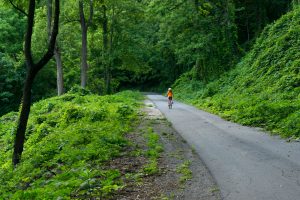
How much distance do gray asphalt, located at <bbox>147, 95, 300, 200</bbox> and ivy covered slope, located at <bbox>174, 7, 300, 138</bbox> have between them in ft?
3.76

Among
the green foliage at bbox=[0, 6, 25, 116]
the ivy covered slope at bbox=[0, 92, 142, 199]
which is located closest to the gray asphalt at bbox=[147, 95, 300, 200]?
the ivy covered slope at bbox=[0, 92, 142, 199]

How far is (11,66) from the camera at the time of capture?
46.4 m

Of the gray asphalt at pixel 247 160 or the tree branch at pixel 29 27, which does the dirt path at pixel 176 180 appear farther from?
the tree branch at pixel 29 27

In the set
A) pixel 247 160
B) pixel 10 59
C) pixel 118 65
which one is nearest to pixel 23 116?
pixel 247 160

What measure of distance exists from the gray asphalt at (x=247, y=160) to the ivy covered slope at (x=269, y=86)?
45.1 inches

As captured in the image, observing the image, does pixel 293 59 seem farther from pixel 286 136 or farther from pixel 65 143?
→ pixel 65 143

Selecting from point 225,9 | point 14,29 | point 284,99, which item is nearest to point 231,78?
point 225,9

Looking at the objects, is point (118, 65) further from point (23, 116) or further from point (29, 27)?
point (23, 116)

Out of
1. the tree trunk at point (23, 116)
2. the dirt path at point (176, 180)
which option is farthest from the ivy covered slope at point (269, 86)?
the tree trunk at point (23, 116)

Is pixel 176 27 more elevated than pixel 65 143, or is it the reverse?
pixel 176 27

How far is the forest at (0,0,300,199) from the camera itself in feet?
39.9

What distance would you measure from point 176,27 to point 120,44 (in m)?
8.17

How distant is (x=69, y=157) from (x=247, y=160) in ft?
16.3

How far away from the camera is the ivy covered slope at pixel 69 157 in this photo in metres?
8.23
